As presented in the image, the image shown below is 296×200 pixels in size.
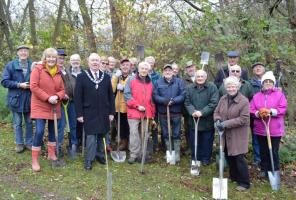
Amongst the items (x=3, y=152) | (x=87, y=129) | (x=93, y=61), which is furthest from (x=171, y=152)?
(x=3, y=152)

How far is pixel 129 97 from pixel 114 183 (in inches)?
71.0

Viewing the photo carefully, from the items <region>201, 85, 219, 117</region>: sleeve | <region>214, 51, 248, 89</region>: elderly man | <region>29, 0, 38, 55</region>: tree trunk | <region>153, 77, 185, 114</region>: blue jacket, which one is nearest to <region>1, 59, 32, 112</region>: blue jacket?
<region>153, 77, 185, 114</region>: blue jacket

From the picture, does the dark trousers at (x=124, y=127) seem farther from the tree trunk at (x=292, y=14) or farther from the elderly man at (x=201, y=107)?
the tree trunk at (x=292, y=14)

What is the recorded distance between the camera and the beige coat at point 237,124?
6.59 m

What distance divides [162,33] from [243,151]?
6.87 meters

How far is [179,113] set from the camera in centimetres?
794

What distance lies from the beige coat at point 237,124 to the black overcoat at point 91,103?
2.19 meters

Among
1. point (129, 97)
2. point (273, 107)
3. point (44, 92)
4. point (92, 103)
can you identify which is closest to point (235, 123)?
point (273, 107)

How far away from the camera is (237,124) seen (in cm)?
657

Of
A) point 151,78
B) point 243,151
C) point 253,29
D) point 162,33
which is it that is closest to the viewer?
point 243,151

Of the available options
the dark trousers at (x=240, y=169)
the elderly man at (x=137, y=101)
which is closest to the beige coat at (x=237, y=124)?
the dark trousers at (x=240, y=169)

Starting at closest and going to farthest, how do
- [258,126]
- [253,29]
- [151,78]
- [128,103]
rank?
[258,126]
[128,103]
[151,78]
[253,29]

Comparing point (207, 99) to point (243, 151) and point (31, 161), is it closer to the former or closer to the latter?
point (243, 151)

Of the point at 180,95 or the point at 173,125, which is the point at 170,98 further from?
the point at 173,125
